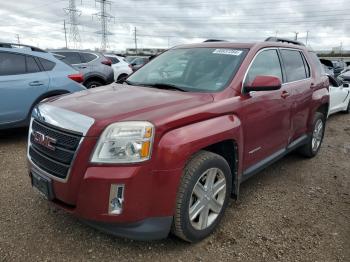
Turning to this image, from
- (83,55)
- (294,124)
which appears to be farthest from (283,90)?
(83,55)

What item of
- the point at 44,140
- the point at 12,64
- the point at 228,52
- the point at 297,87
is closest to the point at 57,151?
the point at 44,140

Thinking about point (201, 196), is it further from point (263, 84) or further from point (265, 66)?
point (265, 66)

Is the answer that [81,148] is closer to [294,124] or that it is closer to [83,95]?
[83,95]

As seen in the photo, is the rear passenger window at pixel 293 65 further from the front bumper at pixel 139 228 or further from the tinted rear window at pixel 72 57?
the tinted rear window at pixel 72 57

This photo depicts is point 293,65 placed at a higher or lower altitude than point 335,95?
higher

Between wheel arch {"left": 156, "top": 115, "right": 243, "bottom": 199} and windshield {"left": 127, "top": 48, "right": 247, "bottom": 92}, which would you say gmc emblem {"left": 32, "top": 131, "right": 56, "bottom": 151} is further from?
windshield {"left": 127, "top": 48, "right": 247, "bottom": 92}

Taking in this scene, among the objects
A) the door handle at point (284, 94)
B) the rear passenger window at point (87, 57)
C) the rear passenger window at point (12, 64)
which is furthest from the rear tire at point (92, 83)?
the door handle at point (284, 94)

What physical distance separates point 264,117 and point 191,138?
1.25 metres

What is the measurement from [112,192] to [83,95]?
121 cm

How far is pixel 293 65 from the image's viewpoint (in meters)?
4.58

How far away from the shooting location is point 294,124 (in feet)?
14.5

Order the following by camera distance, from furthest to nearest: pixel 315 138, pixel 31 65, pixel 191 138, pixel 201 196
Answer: pixel 31 65
pixel 315 138
pixel 201 196
pixel 191 138

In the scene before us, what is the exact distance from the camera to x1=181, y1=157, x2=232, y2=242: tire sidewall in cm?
272

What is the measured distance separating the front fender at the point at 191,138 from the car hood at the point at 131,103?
155mm
